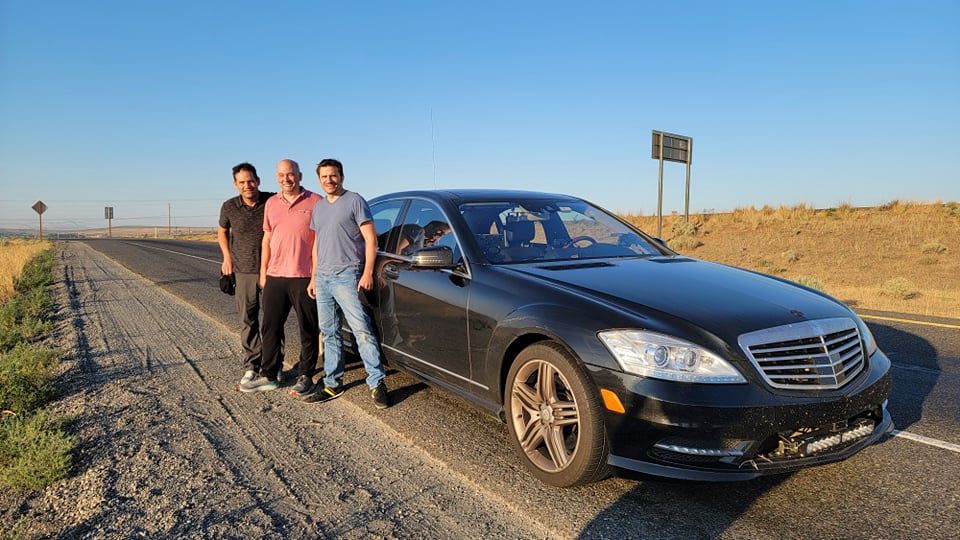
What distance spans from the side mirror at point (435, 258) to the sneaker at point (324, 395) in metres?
1.56

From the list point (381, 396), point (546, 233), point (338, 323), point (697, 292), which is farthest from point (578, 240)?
point (338, 323)

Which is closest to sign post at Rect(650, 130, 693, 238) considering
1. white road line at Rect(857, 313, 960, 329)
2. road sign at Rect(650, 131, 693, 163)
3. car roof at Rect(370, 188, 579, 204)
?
road sign at Rect(650, 131, 693, 163)

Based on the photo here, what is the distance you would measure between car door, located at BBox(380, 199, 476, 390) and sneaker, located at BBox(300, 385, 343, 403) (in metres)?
0.53

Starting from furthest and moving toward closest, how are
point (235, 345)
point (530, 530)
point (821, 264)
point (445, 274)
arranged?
point (821, 264) → point (235, 345) → point (445, 274) → point (530, 530)

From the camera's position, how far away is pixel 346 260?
4.74 meters

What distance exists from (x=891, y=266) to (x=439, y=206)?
19.1 metres

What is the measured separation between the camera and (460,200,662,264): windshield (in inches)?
167

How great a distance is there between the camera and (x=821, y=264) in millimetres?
20234

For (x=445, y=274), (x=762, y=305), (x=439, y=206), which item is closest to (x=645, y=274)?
(x=762, y=305)

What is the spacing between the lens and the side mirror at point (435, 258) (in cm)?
395

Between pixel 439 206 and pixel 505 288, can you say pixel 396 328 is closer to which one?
pixel 439 206

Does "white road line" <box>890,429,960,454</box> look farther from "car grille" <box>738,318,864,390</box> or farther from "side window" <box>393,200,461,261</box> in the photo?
"side window" <box>393,200,461,261</box>

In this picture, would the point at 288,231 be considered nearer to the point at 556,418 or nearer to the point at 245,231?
the point at 245,231

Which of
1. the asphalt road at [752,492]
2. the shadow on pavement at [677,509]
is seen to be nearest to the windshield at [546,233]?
the asphalt road at [752,492]
